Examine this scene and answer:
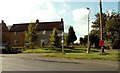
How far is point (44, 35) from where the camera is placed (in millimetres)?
77438

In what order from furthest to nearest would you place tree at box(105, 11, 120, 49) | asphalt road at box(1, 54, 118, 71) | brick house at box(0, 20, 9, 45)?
1. brick house at box(0, 20, 9, 45)
2. tree at box(105, 11, 120, 49)
3. asphalt road at box(1, 54, 118, 71)

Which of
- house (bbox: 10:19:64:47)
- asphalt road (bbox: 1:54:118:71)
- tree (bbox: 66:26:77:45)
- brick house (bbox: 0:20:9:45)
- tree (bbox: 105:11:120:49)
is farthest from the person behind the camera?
tree (bbox: 66:26:77:45)

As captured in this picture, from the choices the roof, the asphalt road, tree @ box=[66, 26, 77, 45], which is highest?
the roof

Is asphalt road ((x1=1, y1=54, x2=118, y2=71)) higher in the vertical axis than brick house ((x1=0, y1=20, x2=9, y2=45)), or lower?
lower

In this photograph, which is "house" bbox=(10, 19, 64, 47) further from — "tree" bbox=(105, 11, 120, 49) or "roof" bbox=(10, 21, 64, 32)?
"tree" bbox=(105, 11, 120, 49)

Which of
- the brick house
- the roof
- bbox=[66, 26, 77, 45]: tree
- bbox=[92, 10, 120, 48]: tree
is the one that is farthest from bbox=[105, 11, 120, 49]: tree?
the brick house

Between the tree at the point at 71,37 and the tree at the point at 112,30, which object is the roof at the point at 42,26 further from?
the tree at the point at 112,30

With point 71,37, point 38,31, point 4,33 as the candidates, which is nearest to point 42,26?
point 38,31

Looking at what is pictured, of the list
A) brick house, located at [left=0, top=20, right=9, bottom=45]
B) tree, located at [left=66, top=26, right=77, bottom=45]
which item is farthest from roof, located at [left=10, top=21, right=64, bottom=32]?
tree, located at [left=66, top=26, right=77, bottom=45]

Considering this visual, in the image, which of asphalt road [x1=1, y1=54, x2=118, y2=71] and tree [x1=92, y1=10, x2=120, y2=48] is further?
tree [x1=92, y1=10, x2=120, y2=48]

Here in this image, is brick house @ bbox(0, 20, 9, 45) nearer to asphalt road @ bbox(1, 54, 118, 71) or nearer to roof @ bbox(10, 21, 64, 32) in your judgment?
roof @ bbox(10, 21, 64, 32)

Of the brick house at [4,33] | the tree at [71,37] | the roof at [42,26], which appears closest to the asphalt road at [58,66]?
the roof at [42,26]

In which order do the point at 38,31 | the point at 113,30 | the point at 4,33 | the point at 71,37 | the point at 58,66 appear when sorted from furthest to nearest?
the point at 71,37, the point at 4,33, the point at 38,31, the point at 113,30, the point at 58,66

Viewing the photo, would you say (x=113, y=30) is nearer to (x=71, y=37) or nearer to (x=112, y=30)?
(x=112, y=30)
